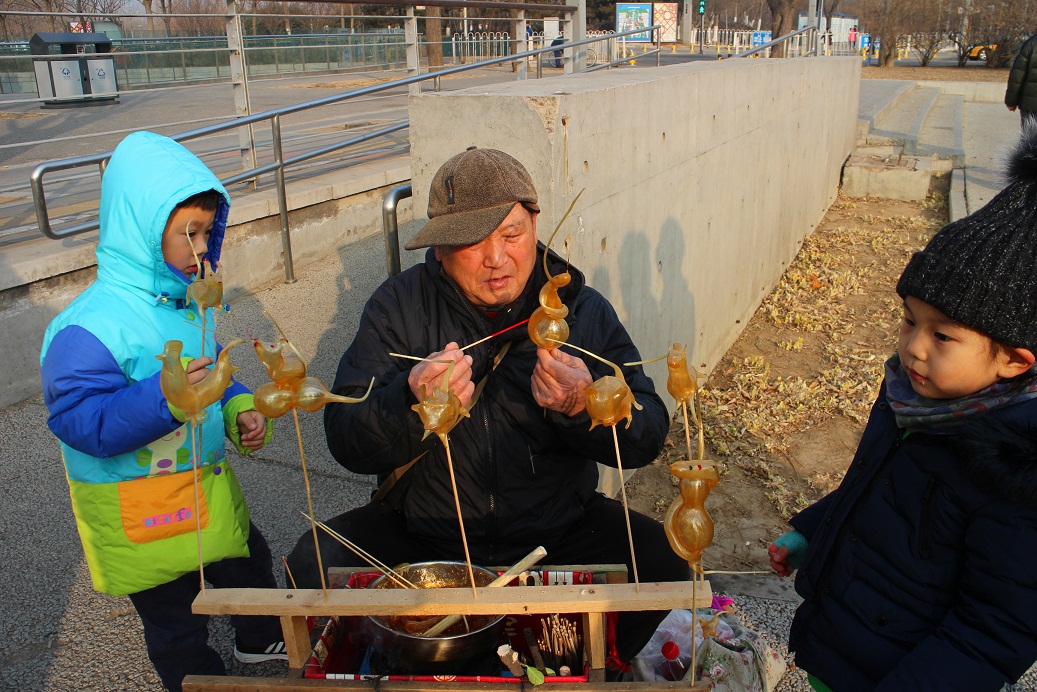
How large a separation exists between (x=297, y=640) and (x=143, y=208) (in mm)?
1186

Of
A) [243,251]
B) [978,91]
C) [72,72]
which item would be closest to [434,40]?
[72,72]

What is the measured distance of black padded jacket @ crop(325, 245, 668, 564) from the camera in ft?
7.82

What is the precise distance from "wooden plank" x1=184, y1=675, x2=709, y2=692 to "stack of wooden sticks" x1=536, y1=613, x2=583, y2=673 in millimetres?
278

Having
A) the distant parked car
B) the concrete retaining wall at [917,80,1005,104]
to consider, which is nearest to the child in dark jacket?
the concrete retaining wall at [917,80,1005,104]

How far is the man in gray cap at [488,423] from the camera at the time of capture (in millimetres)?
2291

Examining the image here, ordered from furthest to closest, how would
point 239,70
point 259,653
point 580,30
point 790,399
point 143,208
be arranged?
1. point 580,30
2. point 239,70
3. point 790,399
4. point 259,653
5. point 143,208

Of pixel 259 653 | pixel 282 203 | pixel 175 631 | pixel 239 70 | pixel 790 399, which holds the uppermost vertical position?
pixel 239 70

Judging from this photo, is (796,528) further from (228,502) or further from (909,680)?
(228,502)

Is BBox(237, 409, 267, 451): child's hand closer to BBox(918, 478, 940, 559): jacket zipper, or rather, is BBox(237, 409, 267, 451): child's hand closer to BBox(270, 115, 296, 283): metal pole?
BBox(918, 478, 940, 559): jacket zipper

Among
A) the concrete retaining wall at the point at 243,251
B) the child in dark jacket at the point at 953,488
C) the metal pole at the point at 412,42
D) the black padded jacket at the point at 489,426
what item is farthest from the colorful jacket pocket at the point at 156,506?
the metal pole at the point at 412,42

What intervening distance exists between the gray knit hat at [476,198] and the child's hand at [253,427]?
2.20 ft

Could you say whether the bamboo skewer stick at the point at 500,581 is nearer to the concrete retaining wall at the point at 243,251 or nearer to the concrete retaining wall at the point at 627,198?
the concrete retaining wall at the point at 627,198

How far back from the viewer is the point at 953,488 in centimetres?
169

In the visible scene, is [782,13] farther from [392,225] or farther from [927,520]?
Answer: [927,520]
